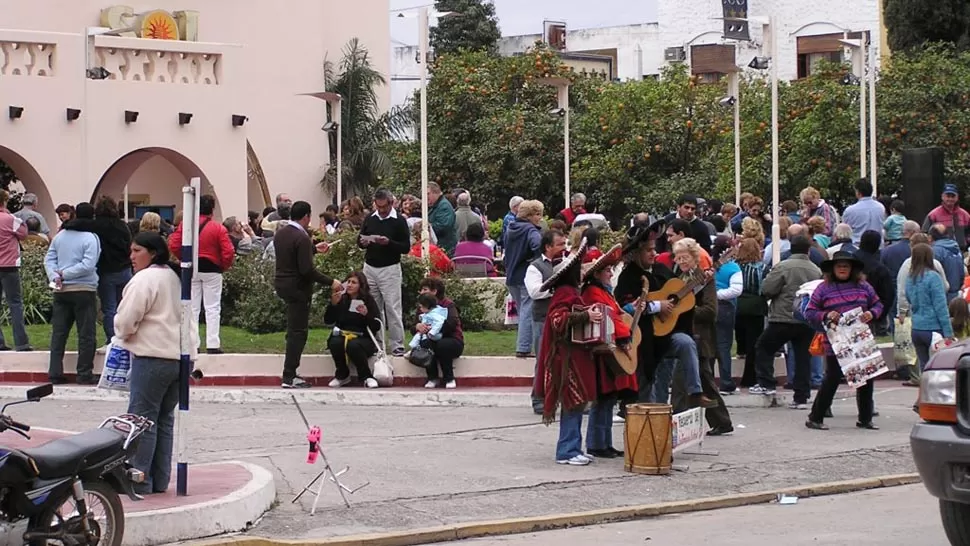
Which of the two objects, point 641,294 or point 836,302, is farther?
point 836,302

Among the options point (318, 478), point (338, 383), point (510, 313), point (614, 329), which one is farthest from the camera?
point (510, 313)

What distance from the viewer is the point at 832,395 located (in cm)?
1472

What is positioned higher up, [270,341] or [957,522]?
[270,341]

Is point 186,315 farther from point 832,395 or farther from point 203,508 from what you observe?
point 832,395

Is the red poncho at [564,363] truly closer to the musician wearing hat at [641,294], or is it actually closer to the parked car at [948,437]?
the musician wearing hat at [641,294]

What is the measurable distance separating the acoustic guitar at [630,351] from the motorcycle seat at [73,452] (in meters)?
4.68

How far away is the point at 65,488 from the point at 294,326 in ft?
26.2

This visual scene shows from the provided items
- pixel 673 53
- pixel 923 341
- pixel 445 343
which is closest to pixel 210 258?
pixel 445 343

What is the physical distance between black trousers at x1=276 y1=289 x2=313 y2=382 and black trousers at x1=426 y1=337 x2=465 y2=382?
1.44 meters

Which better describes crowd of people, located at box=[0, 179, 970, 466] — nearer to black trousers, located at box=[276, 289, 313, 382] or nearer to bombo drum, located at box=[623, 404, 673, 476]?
black trousers, located at box=[276, 289, 313, 382]

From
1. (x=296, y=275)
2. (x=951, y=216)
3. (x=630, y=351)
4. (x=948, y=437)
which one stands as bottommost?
(x=948, y=437)

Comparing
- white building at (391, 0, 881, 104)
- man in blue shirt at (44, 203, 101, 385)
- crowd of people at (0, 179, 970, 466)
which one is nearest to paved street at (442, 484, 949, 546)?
crowd of people at (0, 179, 970, 466)

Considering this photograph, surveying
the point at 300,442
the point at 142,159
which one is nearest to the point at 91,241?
the point at 300,442

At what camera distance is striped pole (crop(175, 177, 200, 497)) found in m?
10.4
